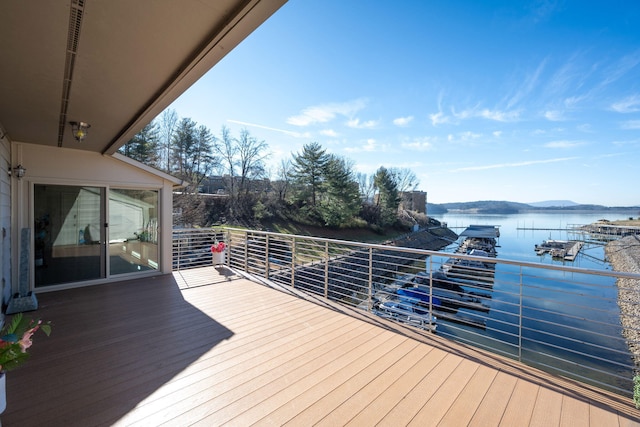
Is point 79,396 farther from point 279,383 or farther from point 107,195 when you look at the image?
point 107,195

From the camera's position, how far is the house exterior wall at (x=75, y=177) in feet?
13.6

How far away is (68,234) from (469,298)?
28.9 ft

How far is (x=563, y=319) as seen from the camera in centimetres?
1102

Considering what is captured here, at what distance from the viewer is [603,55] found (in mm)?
9367

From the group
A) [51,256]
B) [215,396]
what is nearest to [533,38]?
[215,396]

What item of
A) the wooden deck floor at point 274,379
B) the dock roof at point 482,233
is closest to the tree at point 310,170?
the wooden deck floor at point 274,379

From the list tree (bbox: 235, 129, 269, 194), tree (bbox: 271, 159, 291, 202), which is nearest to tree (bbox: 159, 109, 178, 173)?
tree (bbox: 235, 129, 269, 194)

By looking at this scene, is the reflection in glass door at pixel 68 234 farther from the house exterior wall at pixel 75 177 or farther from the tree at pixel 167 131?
the tree at pixel 167 131

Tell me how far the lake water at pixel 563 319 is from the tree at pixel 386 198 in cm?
739

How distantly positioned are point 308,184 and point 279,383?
19.1m

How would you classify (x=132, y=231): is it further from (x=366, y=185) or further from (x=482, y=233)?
(x=482, y=233)

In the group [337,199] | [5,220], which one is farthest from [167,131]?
[5,220]


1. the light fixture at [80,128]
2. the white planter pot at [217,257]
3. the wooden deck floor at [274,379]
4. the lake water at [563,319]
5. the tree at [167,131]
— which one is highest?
the tree at [167,131]

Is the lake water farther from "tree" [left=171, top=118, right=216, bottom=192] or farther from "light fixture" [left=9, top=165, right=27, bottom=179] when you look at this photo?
"tree" [left=171, top=118, right=216, bottom=192]
